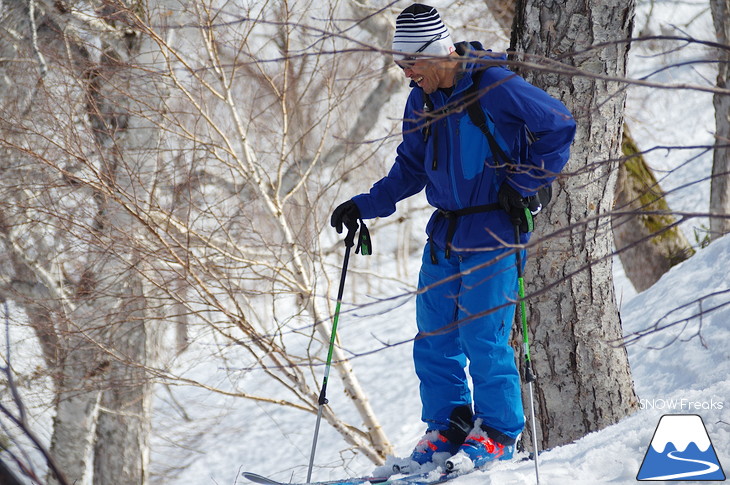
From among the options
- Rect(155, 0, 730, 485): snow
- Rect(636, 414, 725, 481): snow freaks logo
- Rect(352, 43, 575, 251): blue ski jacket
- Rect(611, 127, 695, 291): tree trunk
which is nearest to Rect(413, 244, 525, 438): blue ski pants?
Rect(352, 43, 575, 251): blue ski jacket

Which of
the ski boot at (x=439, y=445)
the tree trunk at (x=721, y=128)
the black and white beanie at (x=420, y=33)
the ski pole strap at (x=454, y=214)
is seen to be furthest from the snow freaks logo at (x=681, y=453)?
the tree trunk at (x=721, y=128)

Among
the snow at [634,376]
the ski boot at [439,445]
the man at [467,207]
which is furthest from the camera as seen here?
the ski boot at [439,445]

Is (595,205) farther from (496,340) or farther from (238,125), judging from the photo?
→ (238,125)

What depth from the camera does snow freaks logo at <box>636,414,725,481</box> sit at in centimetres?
241

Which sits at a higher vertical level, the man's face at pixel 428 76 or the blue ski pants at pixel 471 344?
the man's face at pixel 428 76

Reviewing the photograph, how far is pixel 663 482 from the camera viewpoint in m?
2.41

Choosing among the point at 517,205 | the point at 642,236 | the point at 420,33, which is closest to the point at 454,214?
the point at 517,205

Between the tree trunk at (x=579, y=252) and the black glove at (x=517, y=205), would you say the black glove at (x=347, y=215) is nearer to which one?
the black glove at (x=517, y=205)

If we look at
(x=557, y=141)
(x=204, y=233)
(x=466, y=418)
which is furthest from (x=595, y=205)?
(x=204, y=233)

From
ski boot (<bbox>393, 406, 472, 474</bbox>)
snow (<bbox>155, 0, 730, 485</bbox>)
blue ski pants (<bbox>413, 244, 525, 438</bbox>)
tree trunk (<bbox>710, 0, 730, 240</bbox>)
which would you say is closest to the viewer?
snow (<bbox>155, 0, 730, 485</bbox>)

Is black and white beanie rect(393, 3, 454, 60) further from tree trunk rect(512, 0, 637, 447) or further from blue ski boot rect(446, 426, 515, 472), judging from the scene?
blue ski boot rect(446, 426, 515, 472)

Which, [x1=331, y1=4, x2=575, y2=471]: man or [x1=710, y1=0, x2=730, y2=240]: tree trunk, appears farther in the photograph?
[x1=710, y1=0, x2=730, y2=240]: tree trunk

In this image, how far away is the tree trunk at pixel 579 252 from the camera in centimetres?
339

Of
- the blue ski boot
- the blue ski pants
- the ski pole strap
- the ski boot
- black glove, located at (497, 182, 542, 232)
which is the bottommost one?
the blue ski boot
